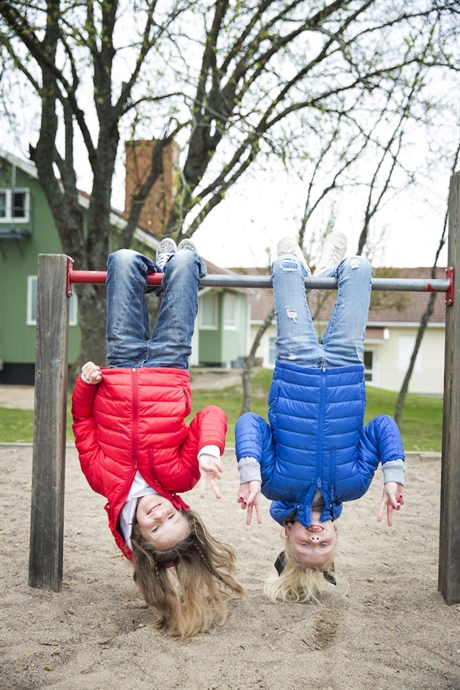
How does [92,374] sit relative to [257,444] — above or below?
above

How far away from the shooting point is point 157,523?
306 centimetres

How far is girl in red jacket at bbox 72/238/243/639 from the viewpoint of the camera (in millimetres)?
3059

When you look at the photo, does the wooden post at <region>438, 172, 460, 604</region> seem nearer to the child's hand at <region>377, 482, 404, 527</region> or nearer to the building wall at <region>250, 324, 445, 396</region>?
the child's hand at <region>377, 482, 404, 527</region>

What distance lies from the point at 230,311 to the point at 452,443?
20.4 metres

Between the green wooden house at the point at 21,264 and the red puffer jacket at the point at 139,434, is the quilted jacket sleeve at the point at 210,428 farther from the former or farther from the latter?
the green wooden house at the point at 21,264

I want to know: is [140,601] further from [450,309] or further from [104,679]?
→ [450,309]

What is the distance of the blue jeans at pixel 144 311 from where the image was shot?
3.29m

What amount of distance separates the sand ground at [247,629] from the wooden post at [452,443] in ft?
0.61

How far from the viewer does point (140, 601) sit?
135 inches

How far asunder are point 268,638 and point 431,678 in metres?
0.75

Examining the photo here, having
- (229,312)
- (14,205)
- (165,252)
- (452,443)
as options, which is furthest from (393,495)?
(229,312)

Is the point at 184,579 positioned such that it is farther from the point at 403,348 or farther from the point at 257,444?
the point at 403,348

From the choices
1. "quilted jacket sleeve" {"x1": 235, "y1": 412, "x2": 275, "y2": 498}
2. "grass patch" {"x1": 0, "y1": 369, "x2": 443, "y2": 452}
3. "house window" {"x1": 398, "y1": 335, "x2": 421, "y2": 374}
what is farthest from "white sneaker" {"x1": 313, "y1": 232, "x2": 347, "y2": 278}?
"house window" {"x1": 398, "y1": 335, "x2": 421, "y2": 374}

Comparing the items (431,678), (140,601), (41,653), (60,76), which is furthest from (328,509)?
(60,76)
